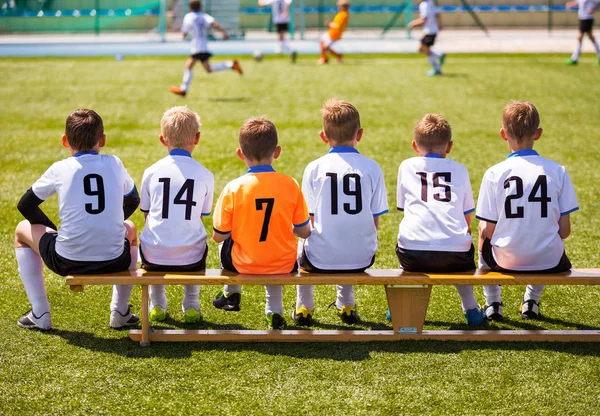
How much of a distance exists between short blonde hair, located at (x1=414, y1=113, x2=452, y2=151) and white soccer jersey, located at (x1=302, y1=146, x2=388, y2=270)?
1.36 feet

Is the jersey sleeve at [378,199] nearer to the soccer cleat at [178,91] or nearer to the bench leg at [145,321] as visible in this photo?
the bench leg at [145,321]

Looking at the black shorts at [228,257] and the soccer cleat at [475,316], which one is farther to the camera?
the soccer cleat at [475,316]

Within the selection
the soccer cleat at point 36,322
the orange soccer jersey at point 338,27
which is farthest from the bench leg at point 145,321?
the orange soccer jersey at point 338,27

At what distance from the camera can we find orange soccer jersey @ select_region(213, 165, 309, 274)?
4.67 metres

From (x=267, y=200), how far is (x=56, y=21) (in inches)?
1069

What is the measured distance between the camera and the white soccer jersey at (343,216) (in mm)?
4762

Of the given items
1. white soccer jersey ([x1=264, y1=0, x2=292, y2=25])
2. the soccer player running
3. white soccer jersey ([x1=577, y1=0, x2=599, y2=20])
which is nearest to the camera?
the soccer player running

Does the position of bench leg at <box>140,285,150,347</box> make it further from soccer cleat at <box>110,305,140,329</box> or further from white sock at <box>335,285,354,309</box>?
white sock at <box>335,285,354,309</box>

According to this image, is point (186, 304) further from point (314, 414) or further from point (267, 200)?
point (314, 414)

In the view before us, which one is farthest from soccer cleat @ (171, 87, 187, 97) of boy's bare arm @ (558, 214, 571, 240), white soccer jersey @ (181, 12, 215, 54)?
boy's bare arm @ (558, 214, 571, 240)

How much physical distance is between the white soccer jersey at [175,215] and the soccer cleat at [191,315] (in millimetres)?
425

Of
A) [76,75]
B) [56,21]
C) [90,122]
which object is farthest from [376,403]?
[56,21]

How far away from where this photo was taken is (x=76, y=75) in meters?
17.7

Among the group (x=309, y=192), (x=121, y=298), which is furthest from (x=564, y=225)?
(x=121, y=298)
